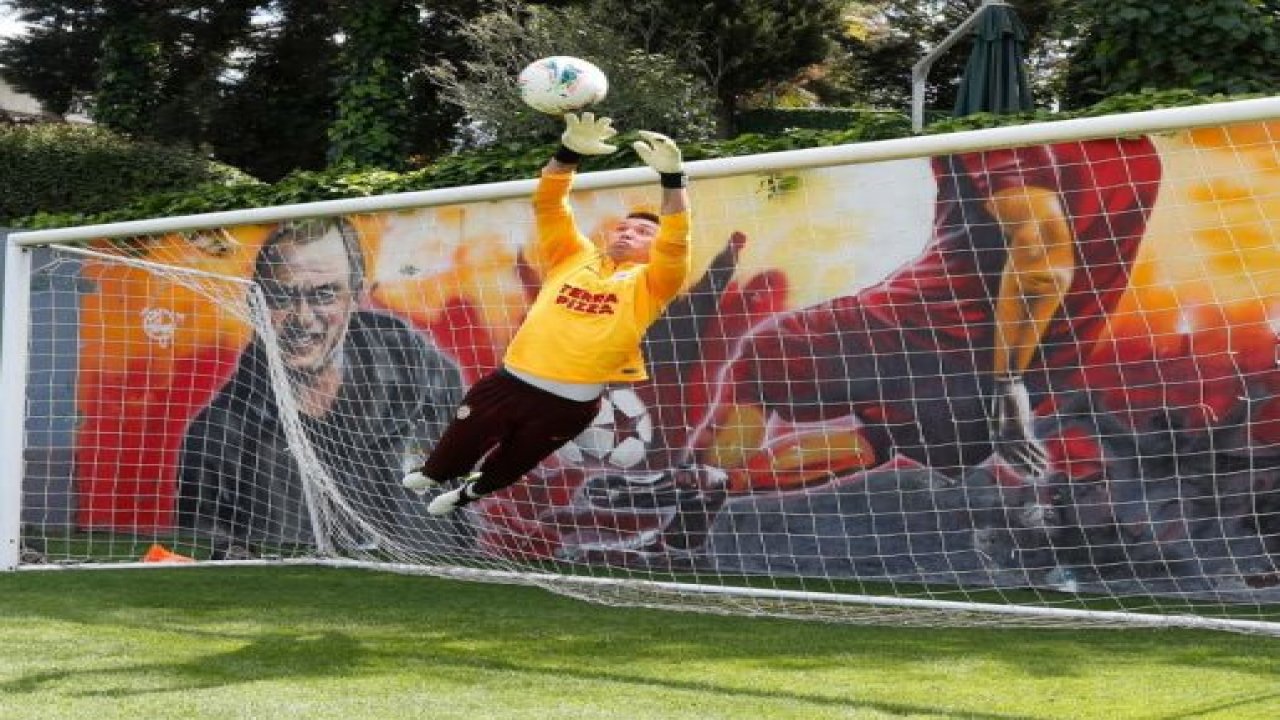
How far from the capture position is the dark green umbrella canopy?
10.1 m

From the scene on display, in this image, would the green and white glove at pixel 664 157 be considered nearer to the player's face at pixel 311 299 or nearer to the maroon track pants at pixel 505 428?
the maroon track pants at pixel 505 428

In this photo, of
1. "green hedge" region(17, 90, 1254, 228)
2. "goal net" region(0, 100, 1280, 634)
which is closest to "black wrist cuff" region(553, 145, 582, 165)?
"goal net" region(0, 100, 1280, 634)

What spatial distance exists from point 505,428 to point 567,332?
0.49 meters

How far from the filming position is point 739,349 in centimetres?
920

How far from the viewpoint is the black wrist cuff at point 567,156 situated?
6.60 meters

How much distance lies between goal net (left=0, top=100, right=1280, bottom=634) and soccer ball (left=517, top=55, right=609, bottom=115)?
818 millimetres

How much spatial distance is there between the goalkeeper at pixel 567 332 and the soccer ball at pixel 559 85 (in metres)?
0.14

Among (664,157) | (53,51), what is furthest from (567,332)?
(53,51)

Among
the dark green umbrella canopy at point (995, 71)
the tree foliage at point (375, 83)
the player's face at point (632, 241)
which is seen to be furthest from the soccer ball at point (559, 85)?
the tree foliage at point (375, 83)

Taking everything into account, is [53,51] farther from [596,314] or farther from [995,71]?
[596,314]

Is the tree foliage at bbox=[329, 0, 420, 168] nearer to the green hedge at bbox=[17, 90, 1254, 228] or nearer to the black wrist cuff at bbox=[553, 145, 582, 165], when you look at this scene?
the green hedge at bbox=[17, 90, 1254, 228]

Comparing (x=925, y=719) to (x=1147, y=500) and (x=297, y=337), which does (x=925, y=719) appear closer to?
(x=1147, y=500)

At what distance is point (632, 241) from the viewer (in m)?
6.80

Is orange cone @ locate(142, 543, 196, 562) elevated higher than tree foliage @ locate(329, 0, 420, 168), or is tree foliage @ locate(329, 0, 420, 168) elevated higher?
tree foliage @ locate(329, 0, 420, 168)
